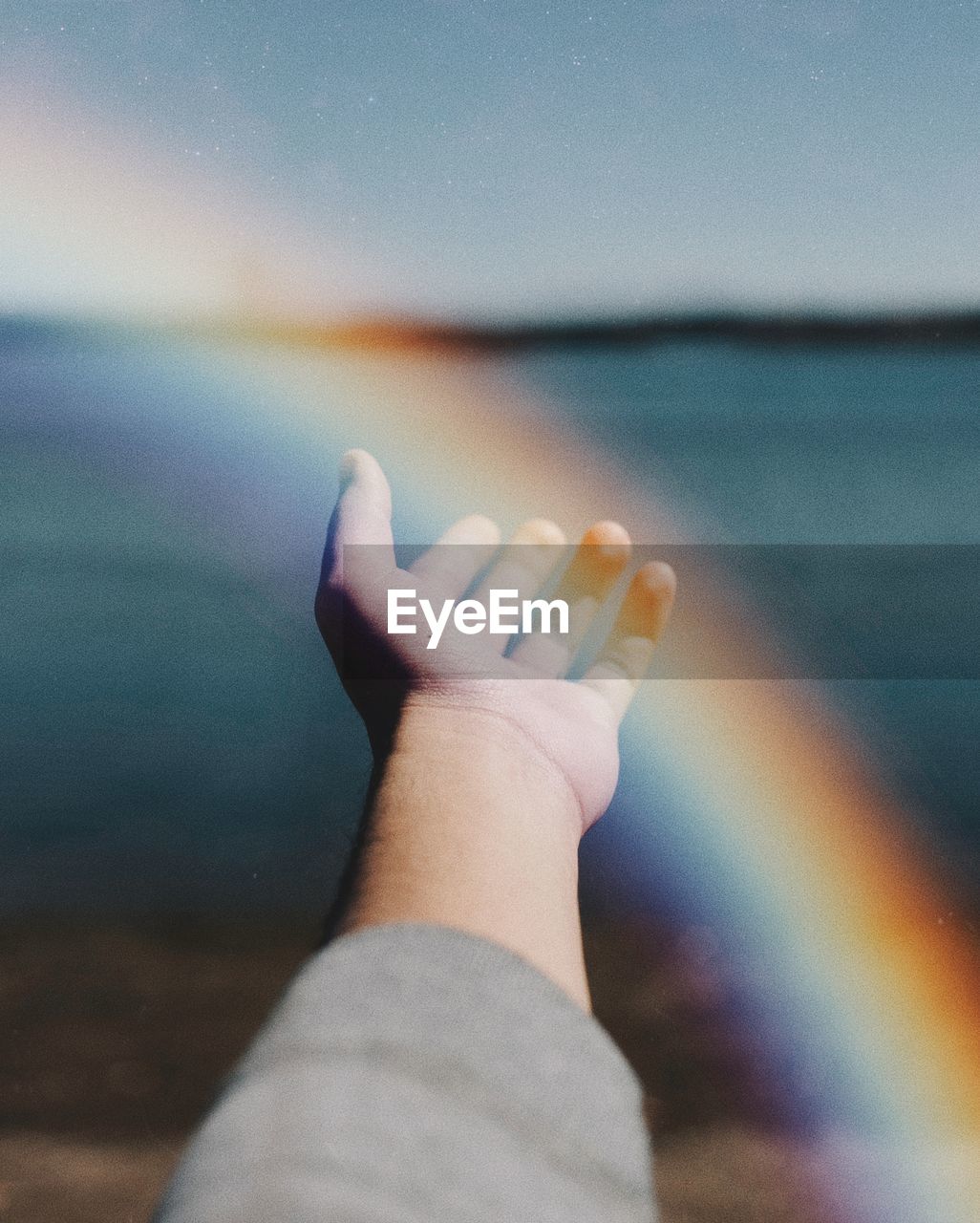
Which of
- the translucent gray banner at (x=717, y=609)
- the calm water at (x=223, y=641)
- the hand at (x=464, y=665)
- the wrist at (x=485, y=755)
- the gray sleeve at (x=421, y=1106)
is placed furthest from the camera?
the calm water at (x=223, y=641)

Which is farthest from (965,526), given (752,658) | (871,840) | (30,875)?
(30,875)

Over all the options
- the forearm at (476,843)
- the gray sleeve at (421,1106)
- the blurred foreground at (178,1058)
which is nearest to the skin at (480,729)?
the forearm at (476,843)

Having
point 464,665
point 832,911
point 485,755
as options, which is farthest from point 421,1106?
point 832,911

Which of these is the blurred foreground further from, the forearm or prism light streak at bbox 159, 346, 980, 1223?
the forearm

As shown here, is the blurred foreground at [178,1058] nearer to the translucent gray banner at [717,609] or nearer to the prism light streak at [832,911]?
the prism light streak at [832,911]

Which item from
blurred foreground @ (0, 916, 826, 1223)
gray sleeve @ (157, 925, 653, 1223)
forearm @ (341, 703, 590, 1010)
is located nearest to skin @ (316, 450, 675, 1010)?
forearm @ (341, 703, 590, 1010)

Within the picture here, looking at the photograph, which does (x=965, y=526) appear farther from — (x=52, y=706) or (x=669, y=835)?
(x=52, y=706)

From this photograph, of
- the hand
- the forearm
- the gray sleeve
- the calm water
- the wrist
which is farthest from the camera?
the calm water

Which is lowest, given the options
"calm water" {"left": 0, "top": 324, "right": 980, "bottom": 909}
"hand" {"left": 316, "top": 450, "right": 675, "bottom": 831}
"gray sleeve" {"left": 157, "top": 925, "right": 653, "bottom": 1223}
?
"calm water" {"left": 0, "top": 324, "right": 980, "bottom": 909}
